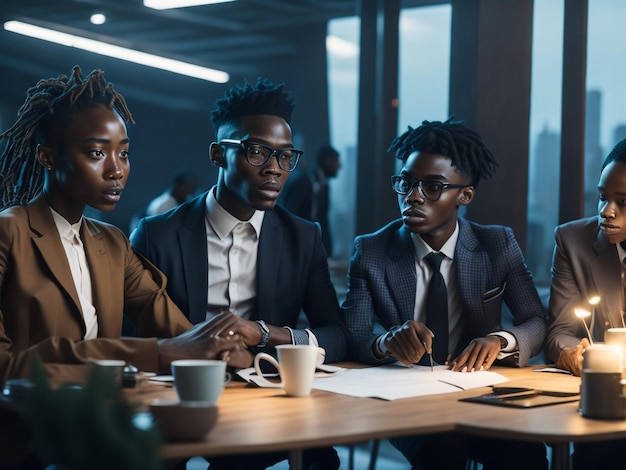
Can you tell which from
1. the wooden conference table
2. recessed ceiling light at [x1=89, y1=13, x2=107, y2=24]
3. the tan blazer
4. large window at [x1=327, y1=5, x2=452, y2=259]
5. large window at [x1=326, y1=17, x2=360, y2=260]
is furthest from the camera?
recessed ceiling light at [x1=89, y1=13, x2=107, y2=24]

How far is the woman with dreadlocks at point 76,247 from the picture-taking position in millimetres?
2209

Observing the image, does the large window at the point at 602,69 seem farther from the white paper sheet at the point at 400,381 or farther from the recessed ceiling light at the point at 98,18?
the recessed ceiling light at the point at 98,18

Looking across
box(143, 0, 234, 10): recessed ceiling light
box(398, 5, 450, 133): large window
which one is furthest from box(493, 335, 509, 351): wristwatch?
box(143, 0, 234, 10): recessed ceiling light

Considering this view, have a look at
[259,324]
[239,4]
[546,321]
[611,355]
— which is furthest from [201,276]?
[239,4]

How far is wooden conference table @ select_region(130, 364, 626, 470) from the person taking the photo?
4.96ft

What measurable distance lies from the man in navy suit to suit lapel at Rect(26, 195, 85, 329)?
1.59ft

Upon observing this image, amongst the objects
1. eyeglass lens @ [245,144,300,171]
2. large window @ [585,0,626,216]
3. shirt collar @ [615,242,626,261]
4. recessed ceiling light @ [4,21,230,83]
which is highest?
recessed ceiling light @ [4,21,230,83]

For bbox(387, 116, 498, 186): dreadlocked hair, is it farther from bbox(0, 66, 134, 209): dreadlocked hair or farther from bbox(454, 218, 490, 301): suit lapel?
bbox(0, 66, 134, 209): dreadlocked hair

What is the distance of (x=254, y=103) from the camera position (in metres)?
2.84

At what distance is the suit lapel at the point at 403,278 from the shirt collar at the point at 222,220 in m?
0.46

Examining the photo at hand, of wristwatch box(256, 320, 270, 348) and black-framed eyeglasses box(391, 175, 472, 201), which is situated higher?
black-framed eyeglasses box(391, 175, 472, 201)

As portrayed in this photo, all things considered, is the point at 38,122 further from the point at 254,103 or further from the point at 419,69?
the point at 419,69

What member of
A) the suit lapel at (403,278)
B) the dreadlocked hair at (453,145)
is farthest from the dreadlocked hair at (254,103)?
the suit lapel at (403,278)

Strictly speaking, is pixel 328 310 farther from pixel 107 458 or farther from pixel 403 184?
pixel 107 458
